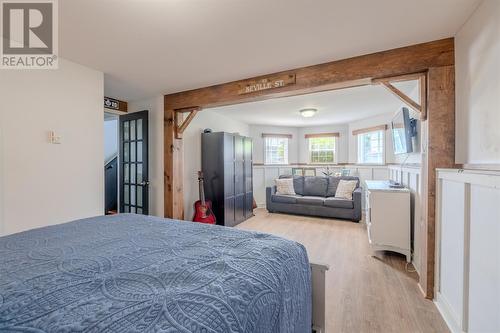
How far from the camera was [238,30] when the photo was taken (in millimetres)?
1908

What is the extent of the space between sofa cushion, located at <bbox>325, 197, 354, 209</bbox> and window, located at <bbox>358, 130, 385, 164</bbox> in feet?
4.38

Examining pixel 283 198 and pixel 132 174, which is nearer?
pixel 132 174

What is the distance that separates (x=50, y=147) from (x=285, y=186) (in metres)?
4.49

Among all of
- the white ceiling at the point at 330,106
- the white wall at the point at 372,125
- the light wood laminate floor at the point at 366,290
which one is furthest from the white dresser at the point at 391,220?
the white wall at the point at 372,125

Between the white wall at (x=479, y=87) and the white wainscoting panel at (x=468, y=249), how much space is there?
23 centimetres

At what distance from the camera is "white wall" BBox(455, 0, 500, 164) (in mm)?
1439

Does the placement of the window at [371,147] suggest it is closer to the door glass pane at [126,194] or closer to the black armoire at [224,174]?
the black armoire at [224,174]

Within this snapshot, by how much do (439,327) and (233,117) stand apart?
4.79 meters

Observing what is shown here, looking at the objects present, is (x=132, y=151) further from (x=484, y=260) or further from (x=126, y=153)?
(x=484, y=260)

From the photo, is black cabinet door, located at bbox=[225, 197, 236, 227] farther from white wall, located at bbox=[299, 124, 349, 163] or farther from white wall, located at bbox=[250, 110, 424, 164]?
white wall, located at bbox=[299, 124, 349, 163]

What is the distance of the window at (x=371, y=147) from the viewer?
5229 mm

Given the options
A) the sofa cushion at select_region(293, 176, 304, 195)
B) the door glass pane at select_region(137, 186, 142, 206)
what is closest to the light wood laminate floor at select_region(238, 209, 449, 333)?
the sofa cushion at select_region(293, 176, 304, 195)

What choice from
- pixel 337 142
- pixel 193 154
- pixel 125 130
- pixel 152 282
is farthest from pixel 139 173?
pixel 337 142

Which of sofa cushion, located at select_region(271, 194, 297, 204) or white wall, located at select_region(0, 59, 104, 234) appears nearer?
white wall, located at select_region(0, 59, 104, 234)
